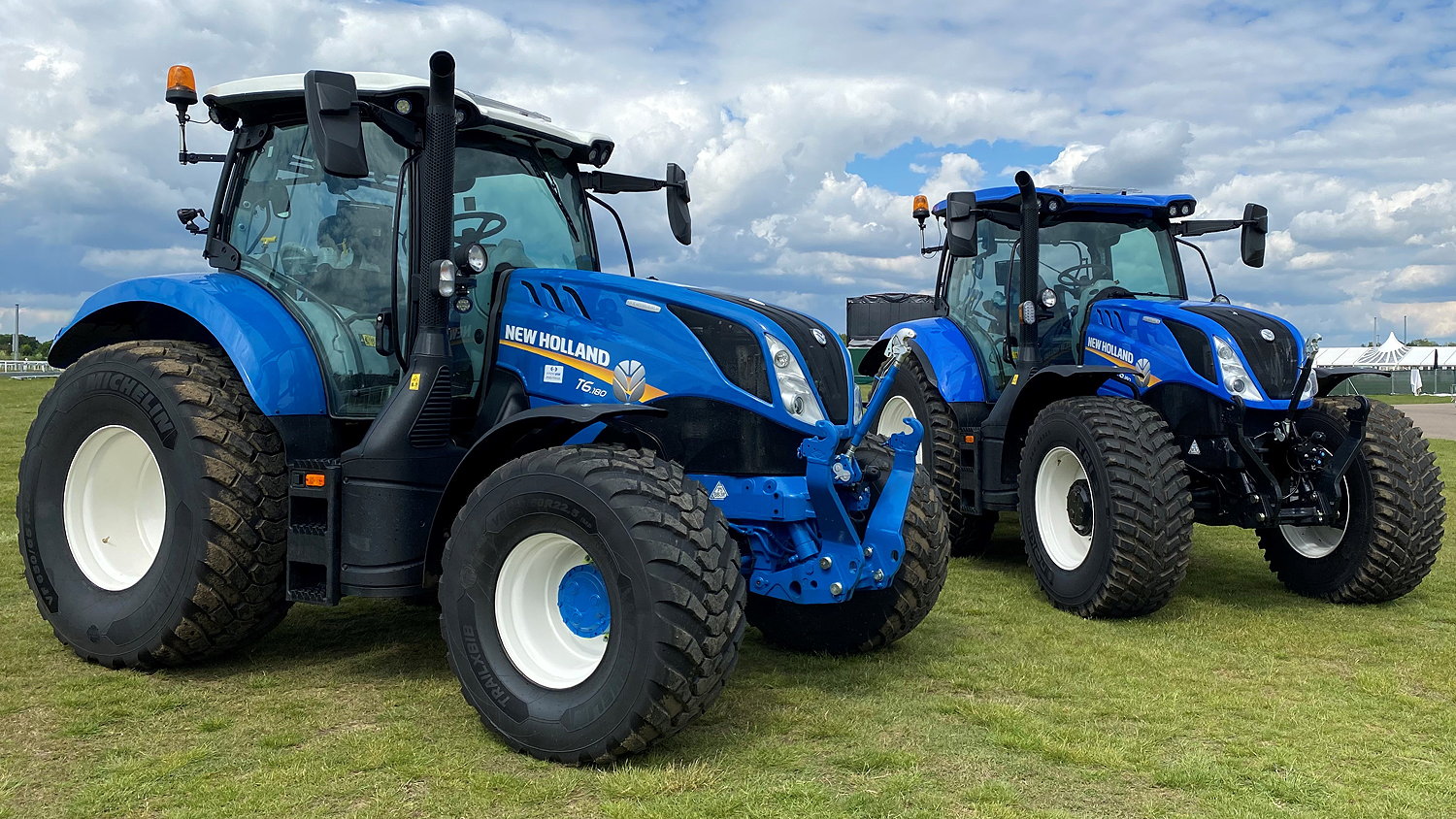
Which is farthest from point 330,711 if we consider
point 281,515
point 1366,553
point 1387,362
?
point 1387,362

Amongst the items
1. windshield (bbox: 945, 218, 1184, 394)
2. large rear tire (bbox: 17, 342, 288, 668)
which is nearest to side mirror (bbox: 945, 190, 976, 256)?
windshield (bbox: 945, 218, 1184, 394)

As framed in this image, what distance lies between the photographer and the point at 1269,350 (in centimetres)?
698

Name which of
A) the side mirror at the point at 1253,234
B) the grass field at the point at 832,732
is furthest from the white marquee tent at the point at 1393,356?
the grass field at the point at 832,732

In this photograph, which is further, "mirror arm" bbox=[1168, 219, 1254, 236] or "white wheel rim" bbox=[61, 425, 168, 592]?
"mirror arm" bbox=[1168, 219, 1254, 236]

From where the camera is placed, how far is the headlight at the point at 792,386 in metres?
4.56

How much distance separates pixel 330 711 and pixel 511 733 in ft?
3.02

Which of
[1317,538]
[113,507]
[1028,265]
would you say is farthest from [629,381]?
[1317,538]

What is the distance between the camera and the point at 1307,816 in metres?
3.65

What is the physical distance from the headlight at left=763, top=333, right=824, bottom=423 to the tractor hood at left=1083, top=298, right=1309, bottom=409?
3.20m

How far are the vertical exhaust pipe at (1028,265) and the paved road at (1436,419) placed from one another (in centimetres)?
1447

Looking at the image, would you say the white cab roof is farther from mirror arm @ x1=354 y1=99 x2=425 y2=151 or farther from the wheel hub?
the wheel hub

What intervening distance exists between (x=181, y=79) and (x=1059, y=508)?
205 inches

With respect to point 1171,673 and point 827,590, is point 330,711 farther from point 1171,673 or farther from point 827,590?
point 1171,673

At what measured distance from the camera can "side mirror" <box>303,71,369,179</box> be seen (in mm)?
4316
